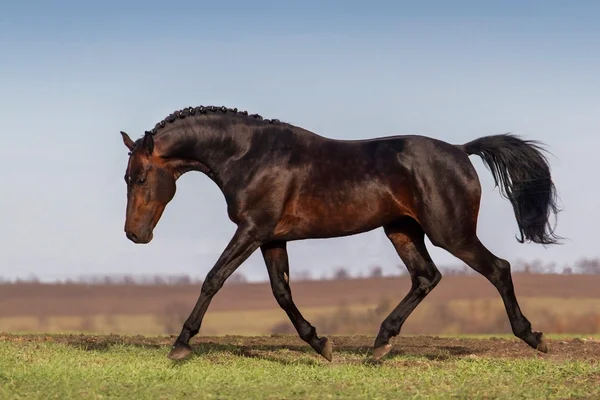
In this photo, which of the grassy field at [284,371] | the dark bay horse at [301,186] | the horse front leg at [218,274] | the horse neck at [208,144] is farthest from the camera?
the horse neck at [208,144]

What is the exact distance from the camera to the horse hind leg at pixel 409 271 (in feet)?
32.8

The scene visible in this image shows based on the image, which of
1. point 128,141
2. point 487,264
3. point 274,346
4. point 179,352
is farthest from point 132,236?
point 487,264

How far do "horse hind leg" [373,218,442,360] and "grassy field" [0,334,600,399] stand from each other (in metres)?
0.34

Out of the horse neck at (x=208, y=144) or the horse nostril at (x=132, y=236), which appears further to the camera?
the horse nostril at (x=132, y=236)

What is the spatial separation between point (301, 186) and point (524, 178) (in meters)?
2.71

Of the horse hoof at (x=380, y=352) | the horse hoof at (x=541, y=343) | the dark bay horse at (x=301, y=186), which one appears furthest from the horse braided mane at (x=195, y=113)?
the horse hoof at (x=541, y=343)

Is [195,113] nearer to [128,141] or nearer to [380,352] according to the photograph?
[128,141]

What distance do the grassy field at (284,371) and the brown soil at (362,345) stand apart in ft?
0.05

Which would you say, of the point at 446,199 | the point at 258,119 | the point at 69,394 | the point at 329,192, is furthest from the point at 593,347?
the point at 69,394

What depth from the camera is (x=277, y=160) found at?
31.8 ft

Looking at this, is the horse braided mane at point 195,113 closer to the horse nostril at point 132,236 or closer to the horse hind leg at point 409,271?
the horse nostril at point 132,236

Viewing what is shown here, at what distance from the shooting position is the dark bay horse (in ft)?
31.6

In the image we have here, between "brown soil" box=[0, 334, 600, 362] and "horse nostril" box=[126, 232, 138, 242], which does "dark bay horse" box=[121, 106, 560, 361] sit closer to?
"horse nostril" box=[126, 232, 138, 242]

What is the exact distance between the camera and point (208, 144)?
32.1ft
